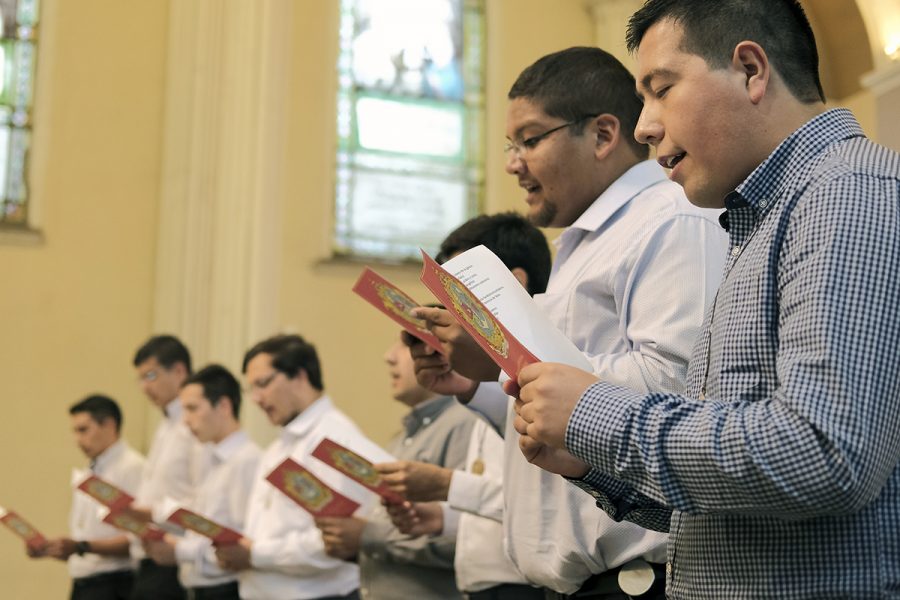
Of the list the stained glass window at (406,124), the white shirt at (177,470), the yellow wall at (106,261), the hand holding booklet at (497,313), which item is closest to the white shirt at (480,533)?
the hand holding booklet at (497,313)

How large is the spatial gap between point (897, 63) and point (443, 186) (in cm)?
416

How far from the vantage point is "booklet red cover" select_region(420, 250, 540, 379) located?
5.61 ft

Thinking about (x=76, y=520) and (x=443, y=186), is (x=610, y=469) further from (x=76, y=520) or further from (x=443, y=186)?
(x=443, y=186)

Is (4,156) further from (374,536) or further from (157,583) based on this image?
(374,536)

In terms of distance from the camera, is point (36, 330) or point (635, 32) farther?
point (36, 330)

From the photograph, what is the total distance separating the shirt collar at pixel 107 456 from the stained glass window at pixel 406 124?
2.75 metres

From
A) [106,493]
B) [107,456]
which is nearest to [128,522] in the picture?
[106,493]

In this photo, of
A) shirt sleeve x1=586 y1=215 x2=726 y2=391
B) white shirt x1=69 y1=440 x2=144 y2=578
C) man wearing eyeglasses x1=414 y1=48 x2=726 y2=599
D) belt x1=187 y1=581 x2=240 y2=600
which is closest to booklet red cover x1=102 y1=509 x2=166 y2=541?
belt x1=187 y1=581 x2=240 y2=600

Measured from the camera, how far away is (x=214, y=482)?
5363 mm

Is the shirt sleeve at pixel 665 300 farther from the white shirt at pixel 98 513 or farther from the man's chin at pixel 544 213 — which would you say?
the white shirt at pixel 98 513

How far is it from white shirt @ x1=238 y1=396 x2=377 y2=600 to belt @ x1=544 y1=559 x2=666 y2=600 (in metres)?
1.82

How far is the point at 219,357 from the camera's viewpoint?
8.20 m

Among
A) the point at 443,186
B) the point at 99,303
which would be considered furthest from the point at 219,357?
the point at 443,186

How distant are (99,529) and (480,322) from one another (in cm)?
532
